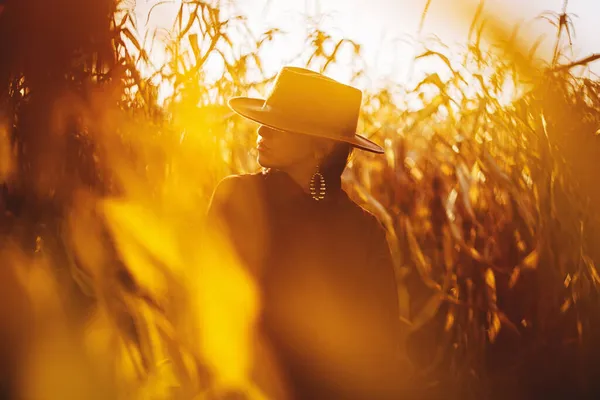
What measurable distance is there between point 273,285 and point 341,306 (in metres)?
0.18

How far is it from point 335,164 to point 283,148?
0.56 ft

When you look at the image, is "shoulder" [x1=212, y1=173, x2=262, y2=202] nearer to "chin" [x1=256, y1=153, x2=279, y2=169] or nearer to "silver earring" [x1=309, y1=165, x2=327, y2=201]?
"chin" [x1=256, y1=153, x2=279, y2=169]

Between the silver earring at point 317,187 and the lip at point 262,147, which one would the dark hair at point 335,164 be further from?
the lip at point 262,147

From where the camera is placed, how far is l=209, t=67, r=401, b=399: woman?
1.49 m

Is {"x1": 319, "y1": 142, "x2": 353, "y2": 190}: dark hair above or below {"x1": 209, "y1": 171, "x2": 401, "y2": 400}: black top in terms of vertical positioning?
above

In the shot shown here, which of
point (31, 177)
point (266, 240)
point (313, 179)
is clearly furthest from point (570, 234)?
point (31, 177)

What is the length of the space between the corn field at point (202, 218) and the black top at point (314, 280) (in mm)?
70

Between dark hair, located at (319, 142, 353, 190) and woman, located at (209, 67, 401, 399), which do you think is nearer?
woman, located at (209, 67, 401, 399)

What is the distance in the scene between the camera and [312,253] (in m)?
1.52

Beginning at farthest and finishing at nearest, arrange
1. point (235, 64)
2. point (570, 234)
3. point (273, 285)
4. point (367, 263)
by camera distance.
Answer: point (235, 64), point (570, 234), point (367, 263), point (273, 285)

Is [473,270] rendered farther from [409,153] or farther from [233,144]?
[233,144]

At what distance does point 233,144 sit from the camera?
2.18 metres

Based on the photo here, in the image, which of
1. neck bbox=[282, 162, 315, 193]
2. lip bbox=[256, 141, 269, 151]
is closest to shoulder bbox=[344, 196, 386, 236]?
A: neck bbox=[282, 162, 315, 193]

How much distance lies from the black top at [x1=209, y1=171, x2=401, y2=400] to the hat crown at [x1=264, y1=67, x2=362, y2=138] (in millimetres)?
168
